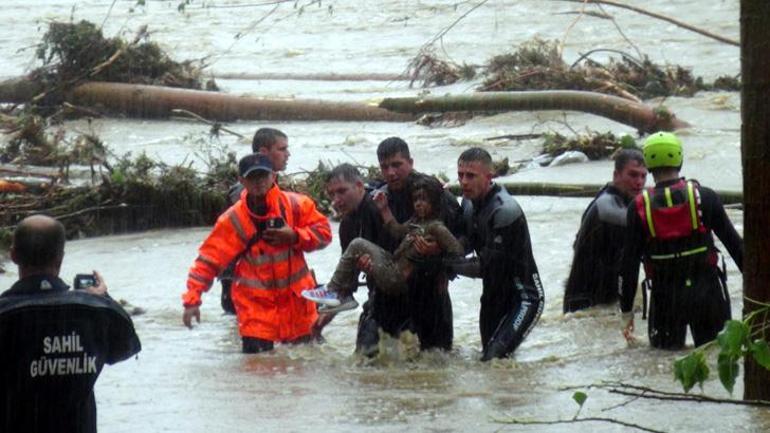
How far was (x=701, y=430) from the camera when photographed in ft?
21.3

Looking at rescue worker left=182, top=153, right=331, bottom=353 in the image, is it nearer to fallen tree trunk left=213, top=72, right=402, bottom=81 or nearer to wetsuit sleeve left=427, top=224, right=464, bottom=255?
wetsuit sleeve left=427, top=224, right=464, bottom=255

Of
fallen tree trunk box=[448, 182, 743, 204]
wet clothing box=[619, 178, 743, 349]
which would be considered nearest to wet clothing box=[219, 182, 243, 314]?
wet clothing box=[619, 178, 743, 349]

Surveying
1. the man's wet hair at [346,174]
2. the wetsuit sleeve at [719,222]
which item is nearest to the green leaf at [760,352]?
the wetsuit sleeve at [719,222]

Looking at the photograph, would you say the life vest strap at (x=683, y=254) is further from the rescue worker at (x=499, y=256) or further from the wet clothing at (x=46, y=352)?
the wet clothing at (x=46, y=352)

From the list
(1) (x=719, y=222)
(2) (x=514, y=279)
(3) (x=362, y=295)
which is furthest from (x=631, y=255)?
(3) (x=362, y=295)

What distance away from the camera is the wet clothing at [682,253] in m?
8.23

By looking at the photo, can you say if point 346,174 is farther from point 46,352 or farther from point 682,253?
point 46,352

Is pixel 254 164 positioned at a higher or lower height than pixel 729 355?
higher

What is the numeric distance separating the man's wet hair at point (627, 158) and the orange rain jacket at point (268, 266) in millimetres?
1915

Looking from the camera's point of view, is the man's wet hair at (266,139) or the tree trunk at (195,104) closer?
the man's wet hair at (266,139)

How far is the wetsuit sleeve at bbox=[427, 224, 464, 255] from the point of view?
853 cm

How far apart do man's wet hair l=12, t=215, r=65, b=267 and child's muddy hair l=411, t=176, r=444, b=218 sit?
12.0ft

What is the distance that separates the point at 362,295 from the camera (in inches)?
473

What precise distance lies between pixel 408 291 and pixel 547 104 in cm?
790
